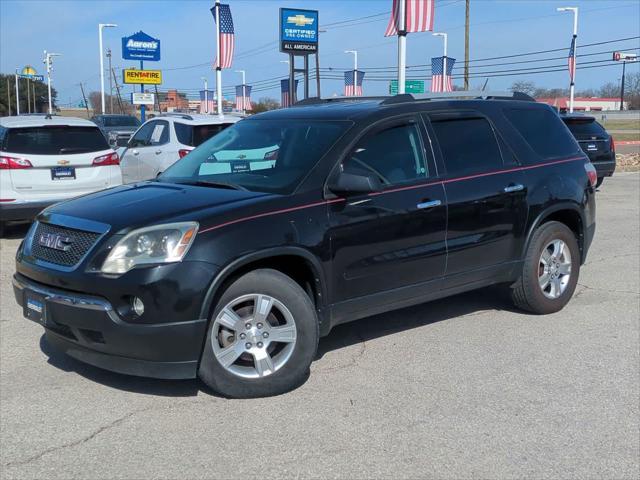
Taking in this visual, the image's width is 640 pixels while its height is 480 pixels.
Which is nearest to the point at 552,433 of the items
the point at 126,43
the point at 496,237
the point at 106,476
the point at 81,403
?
the point at 496,237

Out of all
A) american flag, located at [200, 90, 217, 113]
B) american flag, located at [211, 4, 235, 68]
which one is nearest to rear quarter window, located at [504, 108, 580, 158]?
american flag, located at [211, 4, 235, 68]

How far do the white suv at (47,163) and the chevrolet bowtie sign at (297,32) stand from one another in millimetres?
12315

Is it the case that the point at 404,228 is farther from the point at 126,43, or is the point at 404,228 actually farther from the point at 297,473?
the point at 126,43

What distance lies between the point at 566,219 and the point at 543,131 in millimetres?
850

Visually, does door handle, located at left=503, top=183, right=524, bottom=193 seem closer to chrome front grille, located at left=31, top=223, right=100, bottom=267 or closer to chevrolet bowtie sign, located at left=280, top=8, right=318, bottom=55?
chrome front grille, located at left=31, top=223, right=100, bottom=267

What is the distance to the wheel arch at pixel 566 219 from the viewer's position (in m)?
6.00

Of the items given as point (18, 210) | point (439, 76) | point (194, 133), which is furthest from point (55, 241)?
point (439, 76)

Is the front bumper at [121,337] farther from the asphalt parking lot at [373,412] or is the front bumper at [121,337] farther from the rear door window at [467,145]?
the rear door window at [467,145]

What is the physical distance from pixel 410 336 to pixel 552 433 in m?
1.84

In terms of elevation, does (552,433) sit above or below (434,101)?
below

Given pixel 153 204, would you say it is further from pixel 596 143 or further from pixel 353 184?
pixel 596 143

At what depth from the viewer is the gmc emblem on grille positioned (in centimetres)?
436

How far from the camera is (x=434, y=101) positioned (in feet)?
18.6

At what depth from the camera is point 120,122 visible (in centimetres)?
3116
